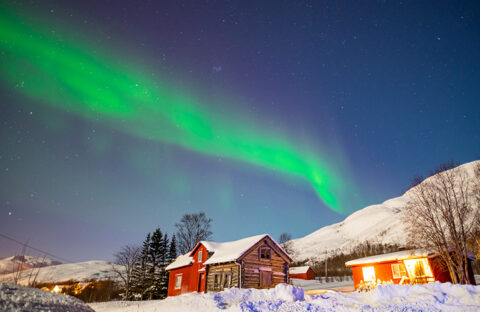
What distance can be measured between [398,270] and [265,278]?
48.5 feet

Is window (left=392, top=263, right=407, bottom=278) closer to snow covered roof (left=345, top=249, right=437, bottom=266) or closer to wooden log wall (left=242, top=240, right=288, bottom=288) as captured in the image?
snow covered roof (left=345, top=249, right=437, bottom=266)

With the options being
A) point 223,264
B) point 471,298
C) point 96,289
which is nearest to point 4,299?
point 471,298

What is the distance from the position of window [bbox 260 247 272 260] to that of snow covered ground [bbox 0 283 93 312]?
2660 centimetres

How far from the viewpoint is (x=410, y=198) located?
26359mm

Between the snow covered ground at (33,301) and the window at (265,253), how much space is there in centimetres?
2660

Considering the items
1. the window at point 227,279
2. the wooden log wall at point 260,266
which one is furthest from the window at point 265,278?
the window at point 227,279

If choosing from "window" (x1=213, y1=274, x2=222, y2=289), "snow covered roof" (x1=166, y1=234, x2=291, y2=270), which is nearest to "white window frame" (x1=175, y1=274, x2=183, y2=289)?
"snow covered roof" (x1=166, y1=234, x2=291, y2=270)

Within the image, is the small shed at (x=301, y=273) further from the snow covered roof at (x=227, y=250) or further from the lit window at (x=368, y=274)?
the snow covered roof at (x=227, y=250)

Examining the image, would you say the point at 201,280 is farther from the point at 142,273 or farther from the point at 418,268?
the point at 418,268

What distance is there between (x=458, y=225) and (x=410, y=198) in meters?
4.26

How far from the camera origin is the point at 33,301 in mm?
2539

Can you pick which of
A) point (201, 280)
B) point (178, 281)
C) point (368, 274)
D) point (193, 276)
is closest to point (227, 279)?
point (201, 280)

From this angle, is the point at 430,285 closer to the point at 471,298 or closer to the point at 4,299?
the point at 471,298

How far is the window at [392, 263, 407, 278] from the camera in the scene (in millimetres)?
27950
